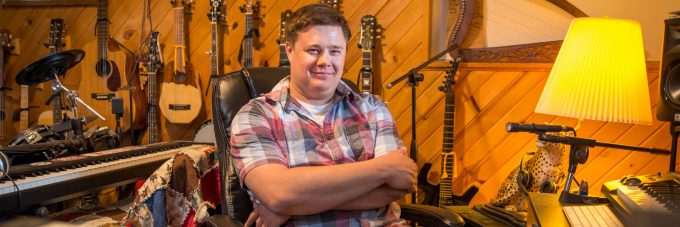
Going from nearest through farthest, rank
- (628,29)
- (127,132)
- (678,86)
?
(678,86) → (628,29) → (127,132)

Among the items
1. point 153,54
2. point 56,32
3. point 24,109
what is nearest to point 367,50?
point 153,54

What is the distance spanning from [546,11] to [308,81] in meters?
1.49

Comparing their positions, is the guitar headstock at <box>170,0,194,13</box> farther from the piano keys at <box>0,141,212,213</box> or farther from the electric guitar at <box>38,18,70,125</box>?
the piano keys at <box>0,141,212,213</box>

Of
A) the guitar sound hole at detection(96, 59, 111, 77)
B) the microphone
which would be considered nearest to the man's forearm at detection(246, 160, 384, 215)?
the microphone

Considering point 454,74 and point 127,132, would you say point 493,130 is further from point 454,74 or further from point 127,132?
point 127,132

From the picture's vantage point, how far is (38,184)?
7.02 feet

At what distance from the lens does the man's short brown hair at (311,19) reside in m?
1.64

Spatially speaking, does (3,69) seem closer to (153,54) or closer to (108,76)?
(108,76)

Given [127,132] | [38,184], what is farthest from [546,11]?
[127,132]

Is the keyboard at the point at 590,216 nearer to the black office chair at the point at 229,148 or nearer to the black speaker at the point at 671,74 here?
the black office chair at the point at 229,148

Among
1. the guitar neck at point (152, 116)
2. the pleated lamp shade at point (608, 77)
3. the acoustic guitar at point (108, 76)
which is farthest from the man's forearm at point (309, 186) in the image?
the acoustic guitar at point (108, 76)

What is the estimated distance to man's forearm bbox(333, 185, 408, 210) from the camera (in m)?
1.54

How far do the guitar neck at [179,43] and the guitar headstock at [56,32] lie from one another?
2.94 feet

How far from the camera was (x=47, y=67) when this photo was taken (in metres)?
2.55
